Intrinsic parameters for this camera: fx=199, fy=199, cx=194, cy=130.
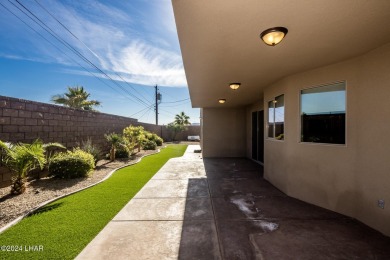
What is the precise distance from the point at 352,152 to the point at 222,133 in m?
8.15

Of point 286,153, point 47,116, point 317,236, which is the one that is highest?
point 47,116

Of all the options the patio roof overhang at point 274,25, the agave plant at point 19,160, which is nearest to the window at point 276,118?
the patio roof overhang at point 274,25

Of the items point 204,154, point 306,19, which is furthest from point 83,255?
point 204,154

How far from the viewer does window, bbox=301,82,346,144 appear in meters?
4.14

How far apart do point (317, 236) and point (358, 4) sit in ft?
10.6

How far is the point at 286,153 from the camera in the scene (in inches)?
207

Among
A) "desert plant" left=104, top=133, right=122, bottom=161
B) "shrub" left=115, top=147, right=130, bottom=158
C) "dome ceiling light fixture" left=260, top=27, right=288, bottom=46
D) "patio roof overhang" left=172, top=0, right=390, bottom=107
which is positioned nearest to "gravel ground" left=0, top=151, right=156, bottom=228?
"desert plant" left=104, top=133, right=122, bottom=161

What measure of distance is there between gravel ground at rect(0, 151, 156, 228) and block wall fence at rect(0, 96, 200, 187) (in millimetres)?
706

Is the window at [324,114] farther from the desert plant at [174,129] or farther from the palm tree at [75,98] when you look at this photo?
the desert plant at [174,129]

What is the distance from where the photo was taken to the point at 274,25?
8.78 ft

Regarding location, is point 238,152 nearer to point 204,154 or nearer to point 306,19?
point 204,154

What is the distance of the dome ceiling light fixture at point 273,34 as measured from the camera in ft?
8.97

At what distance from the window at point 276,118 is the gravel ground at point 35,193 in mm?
5822

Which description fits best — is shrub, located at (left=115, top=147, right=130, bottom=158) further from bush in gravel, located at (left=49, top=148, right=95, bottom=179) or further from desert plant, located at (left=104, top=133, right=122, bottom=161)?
bush in gravel, located at (left=49, top=148, right=95, bottom=179)
